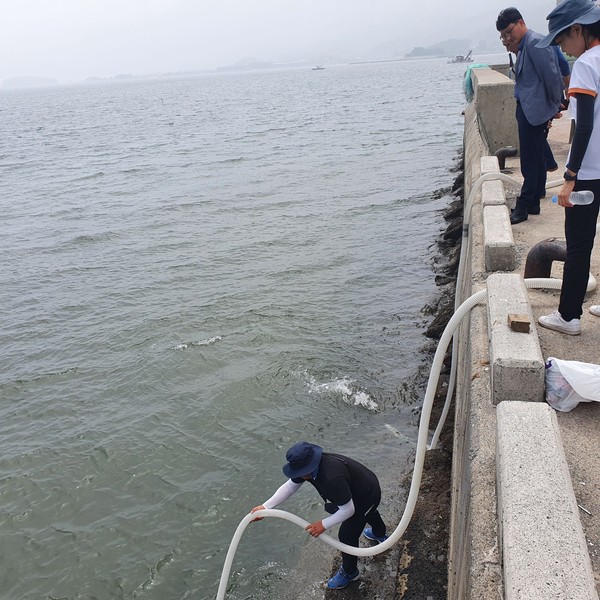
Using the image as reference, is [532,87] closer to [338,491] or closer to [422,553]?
[338,491]

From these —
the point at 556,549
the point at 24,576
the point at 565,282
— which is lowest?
the point at 24,576

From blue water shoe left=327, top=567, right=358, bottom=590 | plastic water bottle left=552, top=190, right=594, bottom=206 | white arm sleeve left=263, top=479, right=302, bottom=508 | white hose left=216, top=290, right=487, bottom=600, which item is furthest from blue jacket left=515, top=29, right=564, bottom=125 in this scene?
blue water shoe left=327, top=567, right=358, bottom=590

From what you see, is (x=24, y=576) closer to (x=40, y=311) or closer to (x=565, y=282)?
(x=565, y=282)

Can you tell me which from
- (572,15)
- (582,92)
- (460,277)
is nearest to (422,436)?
(582,92)

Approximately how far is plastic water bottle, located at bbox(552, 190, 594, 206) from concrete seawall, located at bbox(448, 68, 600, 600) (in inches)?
30.7

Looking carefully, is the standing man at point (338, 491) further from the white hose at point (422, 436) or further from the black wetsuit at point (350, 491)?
the white hose at point (422, 436)

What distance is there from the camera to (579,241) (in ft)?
13.3

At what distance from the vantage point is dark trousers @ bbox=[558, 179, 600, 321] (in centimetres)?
393

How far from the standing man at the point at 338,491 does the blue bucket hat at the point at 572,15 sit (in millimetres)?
3545

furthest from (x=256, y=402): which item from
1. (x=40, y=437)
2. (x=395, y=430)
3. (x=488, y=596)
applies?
(x=488, y=596)

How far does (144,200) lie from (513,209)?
621 inches

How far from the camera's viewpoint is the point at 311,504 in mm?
6289

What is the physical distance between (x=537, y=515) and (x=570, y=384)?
1394 millimetres

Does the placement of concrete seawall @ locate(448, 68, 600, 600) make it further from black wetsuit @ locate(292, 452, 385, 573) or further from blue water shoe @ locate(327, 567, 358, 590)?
blue water shoe @ locate(327, 567, 358, 590)
